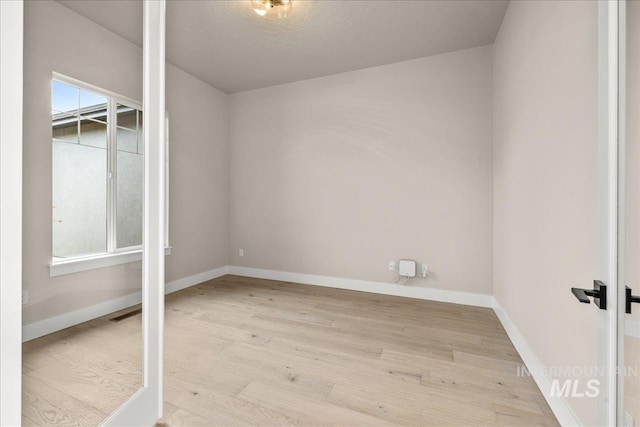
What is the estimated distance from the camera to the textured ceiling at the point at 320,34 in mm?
2523

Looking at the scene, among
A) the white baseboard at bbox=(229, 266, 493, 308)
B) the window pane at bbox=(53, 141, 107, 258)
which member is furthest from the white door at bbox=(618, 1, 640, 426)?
the white baseboard at bbox=(229, 266, 493, 308)

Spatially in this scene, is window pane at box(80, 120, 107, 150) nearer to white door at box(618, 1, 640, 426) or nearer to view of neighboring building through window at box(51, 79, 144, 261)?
Answer: view of neighboring building through window at box(51, 79, 144, 261)

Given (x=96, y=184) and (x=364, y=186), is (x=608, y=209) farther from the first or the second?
(x=364, y=186)

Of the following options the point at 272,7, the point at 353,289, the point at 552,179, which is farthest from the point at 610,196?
the point at 353,289

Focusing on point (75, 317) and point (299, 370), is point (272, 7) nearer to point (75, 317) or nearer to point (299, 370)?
point (75, 317)

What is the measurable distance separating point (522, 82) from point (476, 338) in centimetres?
208

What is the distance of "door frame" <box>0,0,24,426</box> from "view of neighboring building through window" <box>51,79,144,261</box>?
0.52 m

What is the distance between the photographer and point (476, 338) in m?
2.37

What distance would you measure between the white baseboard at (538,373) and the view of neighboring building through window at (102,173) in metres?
2.26

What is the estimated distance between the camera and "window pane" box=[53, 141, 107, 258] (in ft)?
3.78

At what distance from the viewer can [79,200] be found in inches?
49.9

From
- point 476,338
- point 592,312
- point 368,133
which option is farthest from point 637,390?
point 368,133

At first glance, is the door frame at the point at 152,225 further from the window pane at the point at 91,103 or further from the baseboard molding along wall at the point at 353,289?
the window pane at the point at 91,103

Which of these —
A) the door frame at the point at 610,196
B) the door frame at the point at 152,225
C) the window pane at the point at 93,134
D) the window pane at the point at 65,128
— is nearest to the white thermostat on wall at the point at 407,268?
the door frame at the point at 610,196
